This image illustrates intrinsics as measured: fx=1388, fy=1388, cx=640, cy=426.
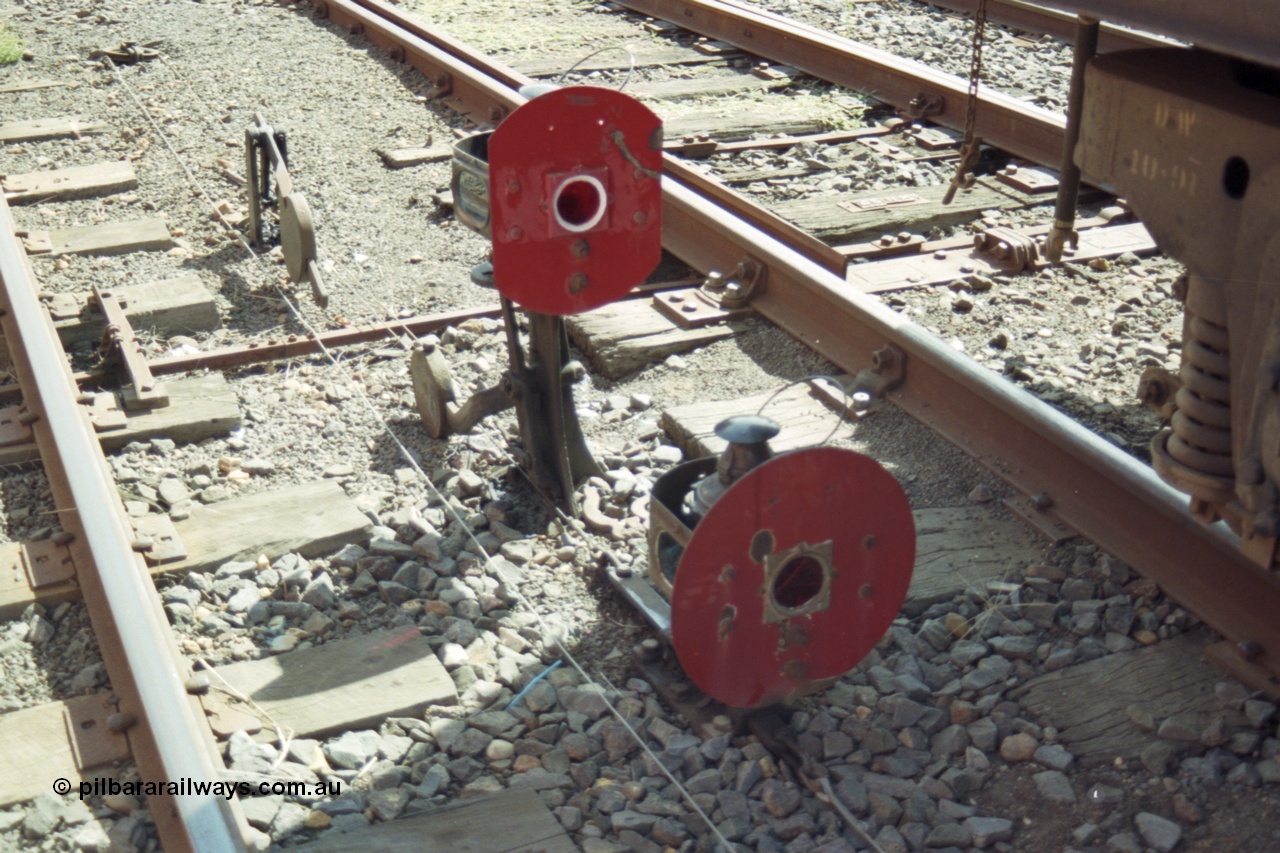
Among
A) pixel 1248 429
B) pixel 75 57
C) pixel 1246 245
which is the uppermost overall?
pixel 1246 245

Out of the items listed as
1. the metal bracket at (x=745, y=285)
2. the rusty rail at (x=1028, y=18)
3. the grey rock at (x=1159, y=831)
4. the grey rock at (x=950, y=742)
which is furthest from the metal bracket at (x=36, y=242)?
the rusty rail at (x=1028, y=18)

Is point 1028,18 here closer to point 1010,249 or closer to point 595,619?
point 1010,249

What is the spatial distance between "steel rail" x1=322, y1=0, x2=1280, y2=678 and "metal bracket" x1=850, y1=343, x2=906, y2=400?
0.09 feet

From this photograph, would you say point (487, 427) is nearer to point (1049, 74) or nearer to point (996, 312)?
point (996, 312)

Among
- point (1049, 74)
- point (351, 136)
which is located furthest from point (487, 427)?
point (1049, 74)

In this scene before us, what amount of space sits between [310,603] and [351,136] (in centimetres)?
423

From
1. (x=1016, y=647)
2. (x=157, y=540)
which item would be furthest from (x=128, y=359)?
(x=1016, y=647)

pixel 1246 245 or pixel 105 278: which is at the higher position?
pixel 1246 245

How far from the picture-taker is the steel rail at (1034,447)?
9.91 feet

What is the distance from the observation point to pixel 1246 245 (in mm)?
2355

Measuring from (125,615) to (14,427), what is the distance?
1399 mm

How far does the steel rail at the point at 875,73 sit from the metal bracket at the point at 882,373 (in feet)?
7.45

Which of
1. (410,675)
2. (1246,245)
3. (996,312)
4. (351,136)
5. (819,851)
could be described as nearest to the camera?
(1246,245)

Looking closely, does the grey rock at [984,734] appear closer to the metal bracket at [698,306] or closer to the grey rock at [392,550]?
the grey rock at [392,550]
